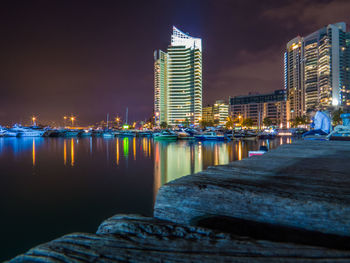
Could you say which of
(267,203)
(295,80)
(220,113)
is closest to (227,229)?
(267,203)

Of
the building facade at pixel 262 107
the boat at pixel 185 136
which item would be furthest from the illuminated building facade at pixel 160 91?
the boat at pixel 185 136

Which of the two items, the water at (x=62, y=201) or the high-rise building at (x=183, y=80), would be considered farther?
the high-rise building at (x=183, y=80)

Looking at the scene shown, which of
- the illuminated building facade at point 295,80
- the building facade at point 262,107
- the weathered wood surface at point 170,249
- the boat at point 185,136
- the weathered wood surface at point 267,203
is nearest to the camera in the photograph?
the weathered wood surface at point 170,249

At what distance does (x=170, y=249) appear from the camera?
879 mm

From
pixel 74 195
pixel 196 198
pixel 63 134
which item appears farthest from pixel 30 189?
pixel 63 134

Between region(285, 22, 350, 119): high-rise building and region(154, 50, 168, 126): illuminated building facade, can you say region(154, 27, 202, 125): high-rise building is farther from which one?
region(285, 22, 350, 119): high-rise building

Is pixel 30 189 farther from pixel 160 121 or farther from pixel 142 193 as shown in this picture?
pixel 160 121

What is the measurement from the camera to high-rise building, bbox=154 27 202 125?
6255 inches

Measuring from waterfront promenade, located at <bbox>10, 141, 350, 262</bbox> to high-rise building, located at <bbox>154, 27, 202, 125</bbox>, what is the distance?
505 ft

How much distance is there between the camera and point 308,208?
3.35 feet

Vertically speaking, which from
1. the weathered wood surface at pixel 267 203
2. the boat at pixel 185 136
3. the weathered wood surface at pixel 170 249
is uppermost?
the weathered wood surface at pixel 267 203

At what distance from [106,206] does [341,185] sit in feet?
27.5

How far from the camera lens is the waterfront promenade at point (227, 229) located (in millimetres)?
827

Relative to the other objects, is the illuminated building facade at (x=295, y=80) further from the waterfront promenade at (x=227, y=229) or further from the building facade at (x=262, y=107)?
the waterfront promenade at (x=227, y=229)
